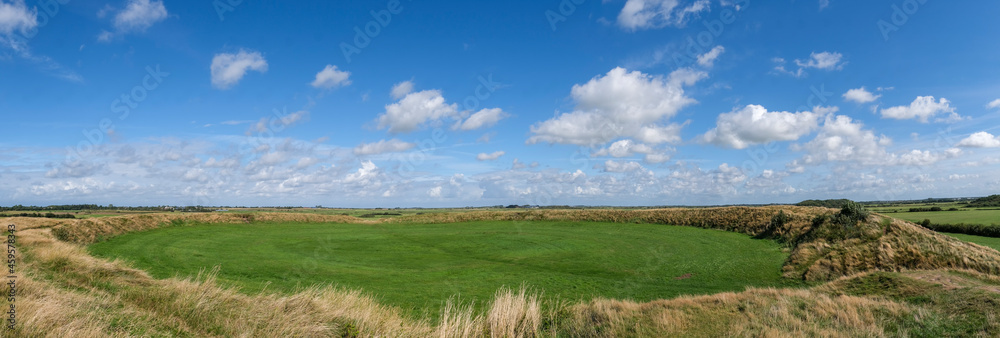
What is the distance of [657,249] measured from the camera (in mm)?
23828

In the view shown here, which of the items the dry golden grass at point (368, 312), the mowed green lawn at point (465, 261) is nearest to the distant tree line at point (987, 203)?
the mowed green lawn at point (465, 261)

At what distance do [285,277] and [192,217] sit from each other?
1040 inches

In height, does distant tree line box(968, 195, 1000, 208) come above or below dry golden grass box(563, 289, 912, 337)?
above

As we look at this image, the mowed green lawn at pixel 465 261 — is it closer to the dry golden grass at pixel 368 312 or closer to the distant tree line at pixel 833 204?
the dry golden grass at pixel 368 312

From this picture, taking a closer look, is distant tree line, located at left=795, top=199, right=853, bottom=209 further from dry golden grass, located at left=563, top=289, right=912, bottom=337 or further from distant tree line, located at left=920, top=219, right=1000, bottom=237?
dry golden grass, located at left=563, top=289, right=912, bottom=337

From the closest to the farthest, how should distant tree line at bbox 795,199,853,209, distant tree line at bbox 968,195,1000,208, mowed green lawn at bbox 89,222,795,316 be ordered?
mowed green lawn at bbox 89,222,795,316 → distant tree line at bbox 795,199,853,209 → distant tree line at bbox 968,195,1000,208

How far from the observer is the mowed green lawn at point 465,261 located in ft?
49.5

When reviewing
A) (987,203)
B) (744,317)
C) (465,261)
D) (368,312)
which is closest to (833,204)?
(987,203)

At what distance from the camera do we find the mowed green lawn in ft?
49.5

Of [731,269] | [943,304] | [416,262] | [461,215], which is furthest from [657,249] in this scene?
[461,215]

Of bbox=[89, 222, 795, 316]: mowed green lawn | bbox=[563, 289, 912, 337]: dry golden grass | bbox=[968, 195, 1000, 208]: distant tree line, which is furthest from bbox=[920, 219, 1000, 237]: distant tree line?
bbox=[968, 195, 1000, 208]: distant tree line

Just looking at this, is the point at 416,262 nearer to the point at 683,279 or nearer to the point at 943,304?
the point at 683,279

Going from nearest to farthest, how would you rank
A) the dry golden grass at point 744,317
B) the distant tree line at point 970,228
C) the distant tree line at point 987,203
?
the dry golden grass at point 744,317
the distant tree line at point 970,228
the distant tree line at point 987,203

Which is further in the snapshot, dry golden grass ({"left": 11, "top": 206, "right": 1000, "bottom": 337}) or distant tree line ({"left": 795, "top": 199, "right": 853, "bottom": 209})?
distant tree line ({"left": 795, "top": 199, "right": 853, "bottom": 209})
